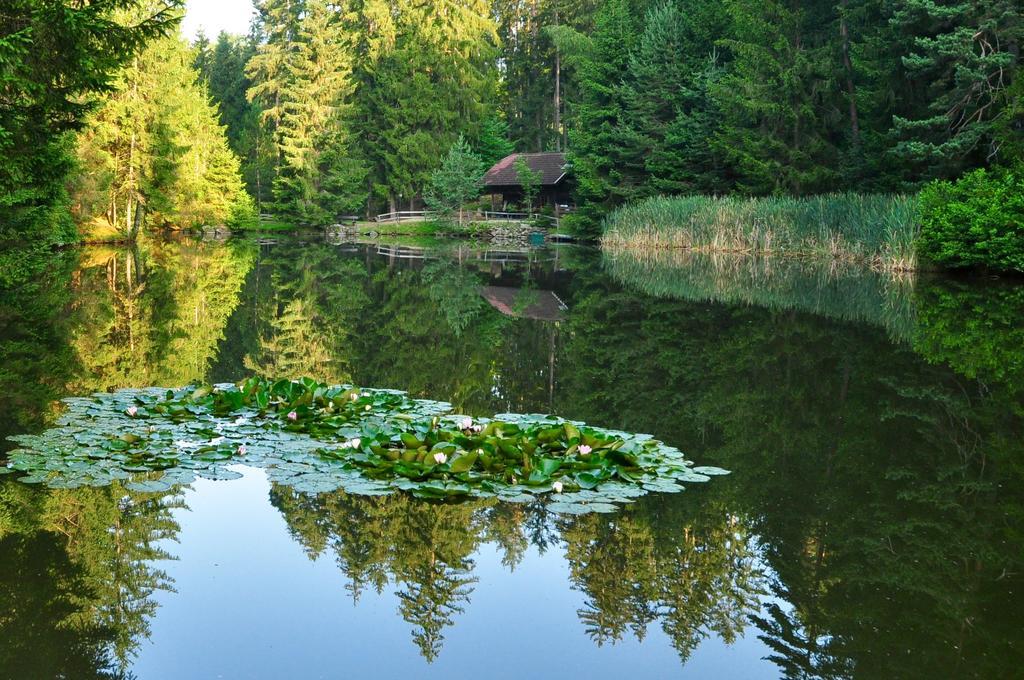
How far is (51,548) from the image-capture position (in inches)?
178

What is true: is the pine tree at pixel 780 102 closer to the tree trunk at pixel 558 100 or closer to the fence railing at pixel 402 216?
the fence railing at pixel 402 216

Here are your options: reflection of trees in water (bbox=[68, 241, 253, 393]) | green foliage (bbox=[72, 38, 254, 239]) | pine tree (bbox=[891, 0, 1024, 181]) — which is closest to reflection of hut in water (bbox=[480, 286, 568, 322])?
reflection of trees in water (bbox=[68, 241, 253, 393])

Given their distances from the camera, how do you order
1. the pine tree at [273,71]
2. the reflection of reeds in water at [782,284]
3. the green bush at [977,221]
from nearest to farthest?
the reflection of reeds in water at [782,284] → the green bush at [977,221] → the pine tree at [273,71]

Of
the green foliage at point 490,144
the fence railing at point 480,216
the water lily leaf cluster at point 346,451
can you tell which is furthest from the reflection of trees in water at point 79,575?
the green foliage at point 490,144

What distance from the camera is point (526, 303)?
17.2 meters

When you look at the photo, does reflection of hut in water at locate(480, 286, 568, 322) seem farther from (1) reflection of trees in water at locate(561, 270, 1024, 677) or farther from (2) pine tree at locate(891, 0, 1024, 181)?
(2) pine tree at locate(891, 0, 1024, 181)

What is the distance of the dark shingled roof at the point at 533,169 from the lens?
160ft

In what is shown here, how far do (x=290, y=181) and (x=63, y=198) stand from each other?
25779 mm

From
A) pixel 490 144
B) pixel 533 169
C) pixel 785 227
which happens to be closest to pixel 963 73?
pixel 785 227

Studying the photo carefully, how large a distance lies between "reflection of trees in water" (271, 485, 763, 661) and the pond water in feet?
0.05

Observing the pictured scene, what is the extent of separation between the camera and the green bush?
20.4 metres

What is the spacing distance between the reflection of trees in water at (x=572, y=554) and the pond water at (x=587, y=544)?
2cm

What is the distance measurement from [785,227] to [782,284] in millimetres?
8185

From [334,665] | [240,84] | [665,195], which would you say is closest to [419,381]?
[334,665]
